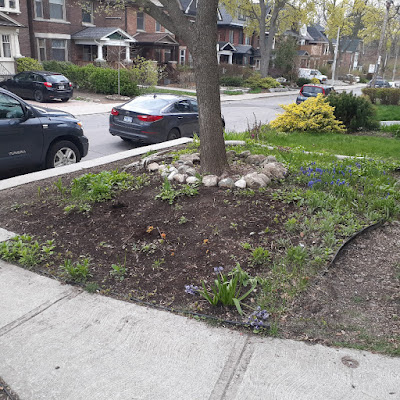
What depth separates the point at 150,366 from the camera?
9.87 feet

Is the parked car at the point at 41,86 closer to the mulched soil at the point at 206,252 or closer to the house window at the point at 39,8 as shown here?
the house window at the point at 39,8

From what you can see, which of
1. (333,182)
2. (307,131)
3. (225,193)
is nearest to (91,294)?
(225,193)

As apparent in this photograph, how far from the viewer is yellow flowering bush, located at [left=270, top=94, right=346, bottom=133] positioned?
12906 millimetres

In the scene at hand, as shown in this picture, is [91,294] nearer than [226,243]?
Yes

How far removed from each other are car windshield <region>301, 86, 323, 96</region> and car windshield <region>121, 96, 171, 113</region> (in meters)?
15.5

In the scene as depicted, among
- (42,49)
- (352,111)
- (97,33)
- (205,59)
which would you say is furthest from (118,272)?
(97,33)

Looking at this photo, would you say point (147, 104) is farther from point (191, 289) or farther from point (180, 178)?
point (191, 289)

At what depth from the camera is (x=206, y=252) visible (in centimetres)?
450

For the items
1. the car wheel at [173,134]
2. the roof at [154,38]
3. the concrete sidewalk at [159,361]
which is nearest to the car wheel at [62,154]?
the car wheel at [173,134]

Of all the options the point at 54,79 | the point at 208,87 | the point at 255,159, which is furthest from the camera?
the point at 54,79

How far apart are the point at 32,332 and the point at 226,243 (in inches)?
83.9

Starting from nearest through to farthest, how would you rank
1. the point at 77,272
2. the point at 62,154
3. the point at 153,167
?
the point at 77,272
the point at 153,167
the point at 62,154

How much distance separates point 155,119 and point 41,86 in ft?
45.1

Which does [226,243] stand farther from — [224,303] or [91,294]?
[91,294]
